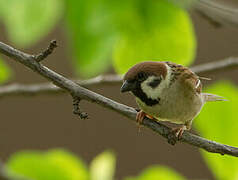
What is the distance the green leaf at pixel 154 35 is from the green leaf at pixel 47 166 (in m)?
0.31

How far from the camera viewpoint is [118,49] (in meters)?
1.31

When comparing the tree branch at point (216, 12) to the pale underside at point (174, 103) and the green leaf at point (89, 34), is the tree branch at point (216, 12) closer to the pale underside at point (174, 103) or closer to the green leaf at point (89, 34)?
the green leaf at point (89, 34)

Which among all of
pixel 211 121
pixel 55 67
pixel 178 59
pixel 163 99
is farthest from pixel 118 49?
pixel 55 67

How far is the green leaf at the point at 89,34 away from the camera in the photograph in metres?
1.20

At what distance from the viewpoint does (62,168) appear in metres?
1.43

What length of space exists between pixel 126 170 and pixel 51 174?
7.91 feet

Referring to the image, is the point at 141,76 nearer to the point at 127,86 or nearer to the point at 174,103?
the point at 127,86

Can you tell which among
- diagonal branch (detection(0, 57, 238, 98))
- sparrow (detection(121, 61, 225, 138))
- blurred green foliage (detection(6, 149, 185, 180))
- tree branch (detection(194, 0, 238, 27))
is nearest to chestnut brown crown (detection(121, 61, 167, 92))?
sparrow (detection(121, 61, 225, 138))

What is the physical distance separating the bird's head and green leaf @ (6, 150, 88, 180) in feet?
0.92

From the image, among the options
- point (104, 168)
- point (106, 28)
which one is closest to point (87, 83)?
point (104, 168)

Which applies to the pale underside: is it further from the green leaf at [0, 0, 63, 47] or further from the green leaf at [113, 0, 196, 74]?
the green leaf at [0, 0, 63, 47]

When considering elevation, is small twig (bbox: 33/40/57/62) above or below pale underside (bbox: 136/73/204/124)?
below

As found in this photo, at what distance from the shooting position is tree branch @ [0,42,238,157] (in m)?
1.28

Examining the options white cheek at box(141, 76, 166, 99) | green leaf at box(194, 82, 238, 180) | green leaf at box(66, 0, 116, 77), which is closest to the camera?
green leaf at box(66, 0, 116, 77)
